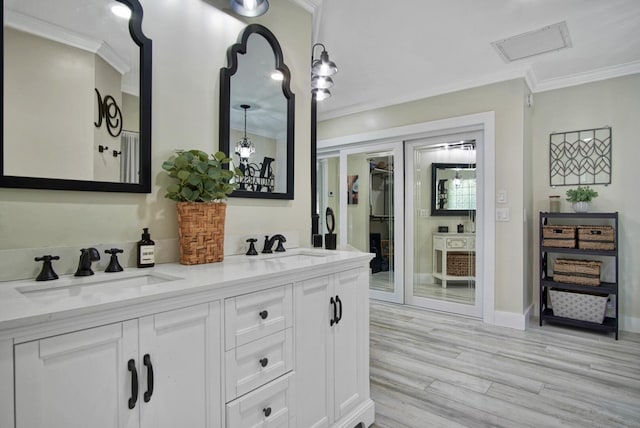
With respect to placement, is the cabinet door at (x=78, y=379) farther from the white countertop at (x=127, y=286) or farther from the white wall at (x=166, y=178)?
the white wall at (x=166, y=178)

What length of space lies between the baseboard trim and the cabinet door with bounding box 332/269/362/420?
2.31 metres

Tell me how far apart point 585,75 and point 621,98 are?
395 mm

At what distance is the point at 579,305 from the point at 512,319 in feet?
2.04

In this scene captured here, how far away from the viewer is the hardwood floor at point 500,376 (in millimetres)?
1969

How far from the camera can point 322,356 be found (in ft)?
5.10

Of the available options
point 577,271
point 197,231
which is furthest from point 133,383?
point 577,271

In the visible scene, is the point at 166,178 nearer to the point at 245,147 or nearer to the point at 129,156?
the point at 129,156

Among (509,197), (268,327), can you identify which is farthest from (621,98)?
(268,327)

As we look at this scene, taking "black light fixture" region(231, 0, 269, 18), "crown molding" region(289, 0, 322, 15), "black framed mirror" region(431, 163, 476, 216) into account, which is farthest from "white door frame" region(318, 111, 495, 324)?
"black light fixture" region(231, 0, 269, 18)

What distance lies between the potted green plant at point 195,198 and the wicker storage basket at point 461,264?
3.20 meters

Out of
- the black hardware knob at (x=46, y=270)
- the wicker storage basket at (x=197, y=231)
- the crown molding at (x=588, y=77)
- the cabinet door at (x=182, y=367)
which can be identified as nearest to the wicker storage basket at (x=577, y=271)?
the crown molding at (x=588, y=77)

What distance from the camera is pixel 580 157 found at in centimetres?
359

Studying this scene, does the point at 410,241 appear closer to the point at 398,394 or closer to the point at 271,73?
the point at 398,394

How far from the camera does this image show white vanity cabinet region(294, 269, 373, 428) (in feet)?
4.78
